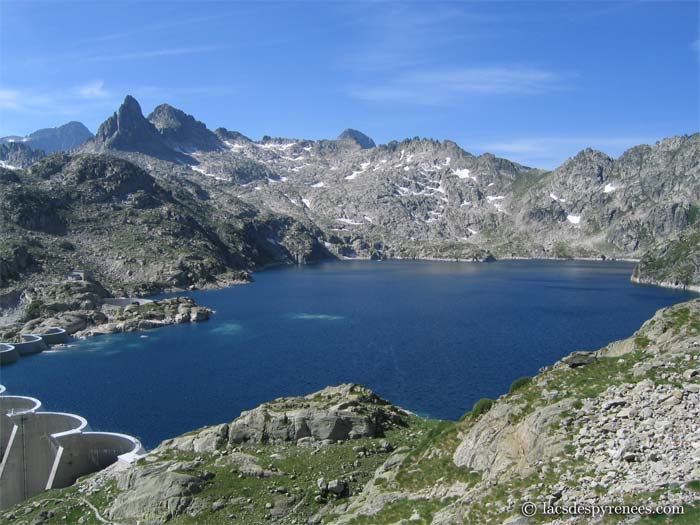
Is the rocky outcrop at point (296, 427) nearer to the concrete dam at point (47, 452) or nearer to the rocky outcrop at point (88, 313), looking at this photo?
the concrete dam at point (47, 452)

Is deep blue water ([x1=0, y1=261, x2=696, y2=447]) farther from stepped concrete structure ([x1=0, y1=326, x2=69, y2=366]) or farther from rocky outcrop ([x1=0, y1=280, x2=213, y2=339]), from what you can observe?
rocky outcrop ([x1=0, y1=280, x2=213, y2=339])

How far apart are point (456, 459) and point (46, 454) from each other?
49.0m

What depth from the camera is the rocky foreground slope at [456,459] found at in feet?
60.2

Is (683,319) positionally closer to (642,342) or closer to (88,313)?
(642,342)

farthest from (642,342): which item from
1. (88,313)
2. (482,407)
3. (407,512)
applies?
(88,313)

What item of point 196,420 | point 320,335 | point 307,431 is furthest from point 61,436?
point 320,335

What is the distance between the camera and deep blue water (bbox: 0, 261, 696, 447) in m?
80.2

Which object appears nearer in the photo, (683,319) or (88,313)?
(683,319)

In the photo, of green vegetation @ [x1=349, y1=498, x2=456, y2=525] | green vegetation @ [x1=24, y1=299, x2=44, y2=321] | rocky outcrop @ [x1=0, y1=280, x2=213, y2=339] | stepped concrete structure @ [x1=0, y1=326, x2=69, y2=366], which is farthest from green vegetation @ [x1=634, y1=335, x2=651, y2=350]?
green vegetation @ [x1=24, y1=299, x2=44, y2=321]

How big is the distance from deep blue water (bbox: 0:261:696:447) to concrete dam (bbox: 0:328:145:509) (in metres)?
9.12

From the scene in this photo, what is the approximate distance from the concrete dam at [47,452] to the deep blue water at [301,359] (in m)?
9.12

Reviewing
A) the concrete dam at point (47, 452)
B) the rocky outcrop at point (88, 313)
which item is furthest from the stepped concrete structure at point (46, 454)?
the rocky outcrop at point (88, 313)

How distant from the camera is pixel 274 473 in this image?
3694cm

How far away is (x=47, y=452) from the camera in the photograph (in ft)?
189
